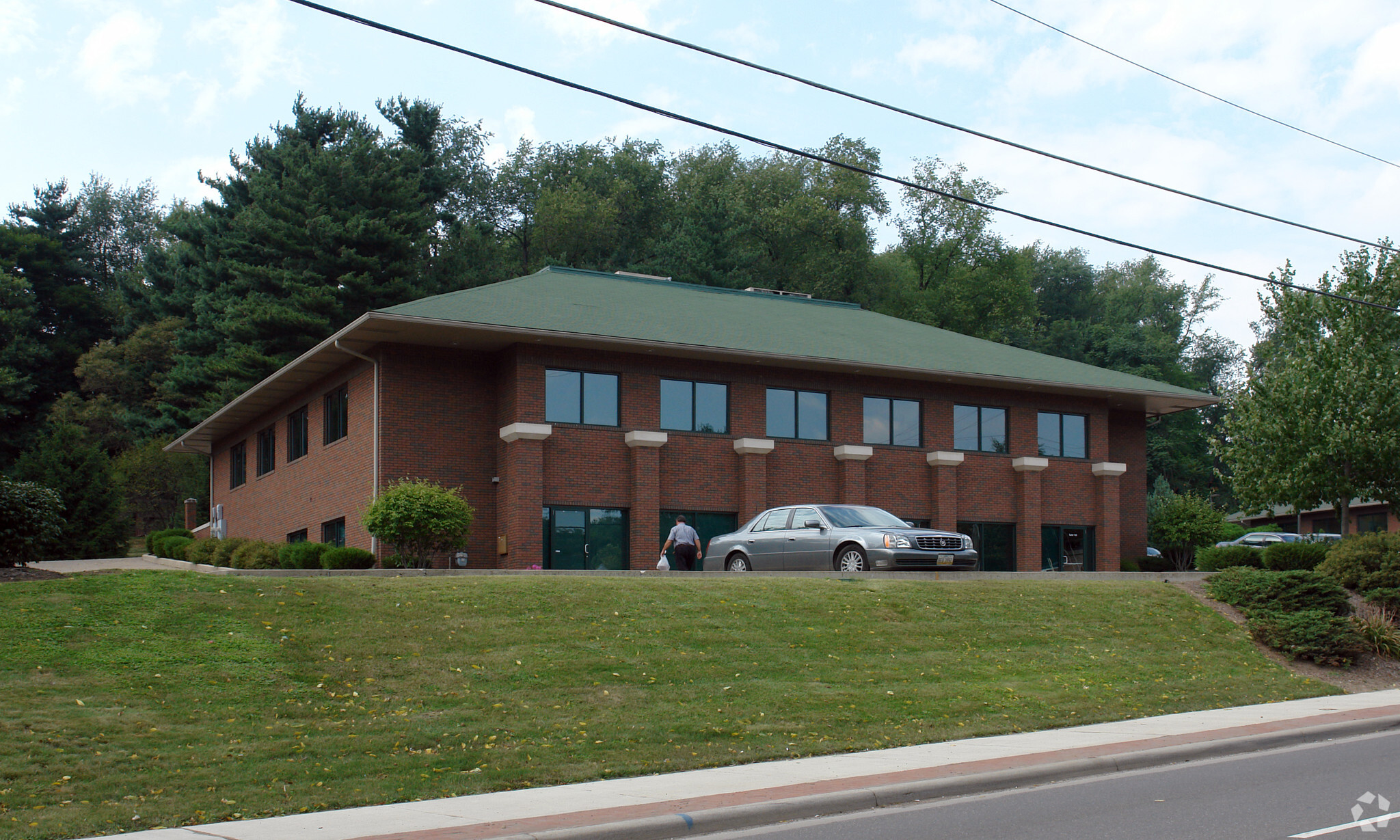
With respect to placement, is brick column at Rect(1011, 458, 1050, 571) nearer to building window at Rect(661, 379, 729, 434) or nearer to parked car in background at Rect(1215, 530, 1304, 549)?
building window at Rect(661, 379, 729, 434)

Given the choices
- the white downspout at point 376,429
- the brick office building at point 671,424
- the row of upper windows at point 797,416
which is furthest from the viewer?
the row of upper windows at point 797,416

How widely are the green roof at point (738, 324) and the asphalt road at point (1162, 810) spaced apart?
19336 millimetres

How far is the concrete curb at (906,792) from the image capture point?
8.88 meters

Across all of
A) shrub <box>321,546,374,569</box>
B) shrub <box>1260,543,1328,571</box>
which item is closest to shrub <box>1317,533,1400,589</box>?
shrub <box>1260,543,1328,571</box>

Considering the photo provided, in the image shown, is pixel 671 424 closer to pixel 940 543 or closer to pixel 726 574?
pixel 940 543

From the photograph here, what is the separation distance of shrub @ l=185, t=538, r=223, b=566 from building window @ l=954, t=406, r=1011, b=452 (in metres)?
19.7

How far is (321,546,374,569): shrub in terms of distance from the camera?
23375 mm

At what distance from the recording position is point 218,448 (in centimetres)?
4759

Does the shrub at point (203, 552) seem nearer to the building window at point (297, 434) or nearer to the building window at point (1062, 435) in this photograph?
the building window at point (297, 434)

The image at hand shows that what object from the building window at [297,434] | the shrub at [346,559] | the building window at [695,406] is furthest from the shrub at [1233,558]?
the building window at [297,434]

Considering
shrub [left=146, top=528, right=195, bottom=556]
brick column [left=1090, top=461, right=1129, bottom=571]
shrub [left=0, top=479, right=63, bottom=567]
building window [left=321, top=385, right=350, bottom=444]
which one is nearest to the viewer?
shrub [left=0, top=479, right=63, bottom=567]

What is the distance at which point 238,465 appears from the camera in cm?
4428

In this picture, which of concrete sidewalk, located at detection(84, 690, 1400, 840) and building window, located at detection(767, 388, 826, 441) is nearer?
concrete sidewalk, located at detection(84, 690, 1400, 840)

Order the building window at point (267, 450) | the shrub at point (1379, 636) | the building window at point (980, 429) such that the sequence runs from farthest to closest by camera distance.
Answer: the building window at point (267, 450) → the building window at point (980, 429) → the shrub at point (1379, 636)
